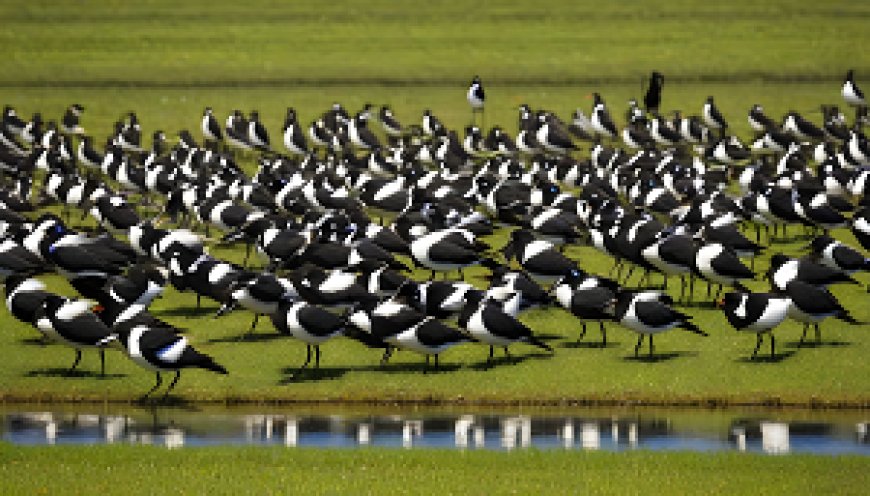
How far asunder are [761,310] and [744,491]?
23.5ft

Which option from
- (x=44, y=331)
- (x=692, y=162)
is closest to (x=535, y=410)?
(x=44, y=331)

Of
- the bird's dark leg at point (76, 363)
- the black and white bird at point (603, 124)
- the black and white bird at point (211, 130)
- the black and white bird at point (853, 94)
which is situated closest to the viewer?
the bird's dark leg at point (76, 363)

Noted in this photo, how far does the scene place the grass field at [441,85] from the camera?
25.2m

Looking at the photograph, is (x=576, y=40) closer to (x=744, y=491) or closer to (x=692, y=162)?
(x=692, y=162)

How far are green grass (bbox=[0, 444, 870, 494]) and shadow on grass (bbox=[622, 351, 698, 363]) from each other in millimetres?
5566

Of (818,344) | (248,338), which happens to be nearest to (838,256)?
(818,344)

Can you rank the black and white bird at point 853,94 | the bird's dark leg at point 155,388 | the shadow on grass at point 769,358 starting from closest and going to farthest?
the bird's dark leg at point 155,388, the shadow on grass at point 769,358, the black and white bird at point 853,94

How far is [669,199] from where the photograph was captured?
38188mm

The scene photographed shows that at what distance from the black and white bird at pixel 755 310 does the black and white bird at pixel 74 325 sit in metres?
10.00

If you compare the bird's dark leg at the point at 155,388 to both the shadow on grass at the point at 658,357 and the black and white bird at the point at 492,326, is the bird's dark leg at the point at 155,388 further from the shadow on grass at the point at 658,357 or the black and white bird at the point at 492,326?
the shadow on grass at the point at 658,357

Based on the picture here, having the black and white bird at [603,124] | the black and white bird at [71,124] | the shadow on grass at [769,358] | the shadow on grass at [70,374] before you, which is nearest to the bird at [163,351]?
the shadow on grass at [70,374]

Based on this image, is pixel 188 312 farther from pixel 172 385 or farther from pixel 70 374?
pixel 172 385

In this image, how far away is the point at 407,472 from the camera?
20.2 m

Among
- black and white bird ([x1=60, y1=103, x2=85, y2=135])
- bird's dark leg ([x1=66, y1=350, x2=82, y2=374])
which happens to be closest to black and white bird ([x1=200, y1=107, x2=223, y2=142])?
black and white bird ([x1=60, y1=103, x2=85, y2=135])
